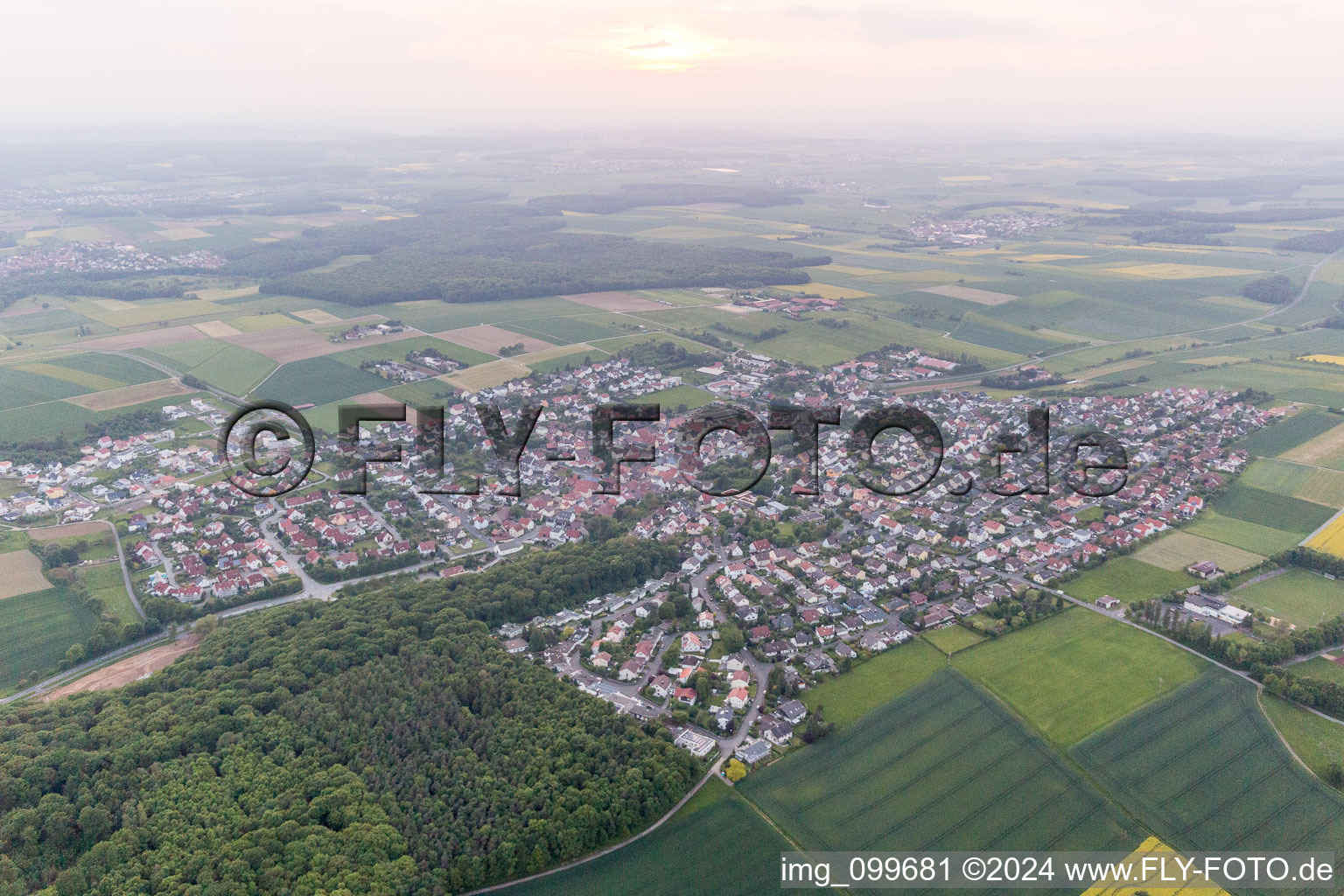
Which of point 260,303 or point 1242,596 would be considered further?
point 260,303

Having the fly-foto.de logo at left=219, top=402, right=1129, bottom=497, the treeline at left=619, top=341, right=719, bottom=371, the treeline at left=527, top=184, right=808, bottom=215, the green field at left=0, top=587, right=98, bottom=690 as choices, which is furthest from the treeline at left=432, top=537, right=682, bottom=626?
the treeline at left=527, top=184, right=808, bottom=215

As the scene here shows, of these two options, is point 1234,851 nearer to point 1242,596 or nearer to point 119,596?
point 1242,596

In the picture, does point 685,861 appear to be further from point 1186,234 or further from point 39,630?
point 1186,234

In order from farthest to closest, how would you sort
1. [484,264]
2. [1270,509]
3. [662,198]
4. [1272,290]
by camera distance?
1. [662,198]
2. [484,264]
3. [1272,290]
4. [1270,509]

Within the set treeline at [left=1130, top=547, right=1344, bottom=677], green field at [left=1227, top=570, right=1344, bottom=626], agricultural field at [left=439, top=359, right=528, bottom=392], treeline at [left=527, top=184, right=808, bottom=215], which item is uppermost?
treeline at [left=527, top=184, right=808, bottom=215]

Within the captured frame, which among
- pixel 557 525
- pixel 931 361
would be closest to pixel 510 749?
pixel 557 525

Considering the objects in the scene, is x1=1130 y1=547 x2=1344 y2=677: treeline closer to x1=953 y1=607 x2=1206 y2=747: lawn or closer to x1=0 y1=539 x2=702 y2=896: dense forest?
x1=953 y1=607 x2=1206 y2=747: lawn

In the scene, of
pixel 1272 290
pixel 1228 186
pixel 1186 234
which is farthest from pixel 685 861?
pixel 1228 186
